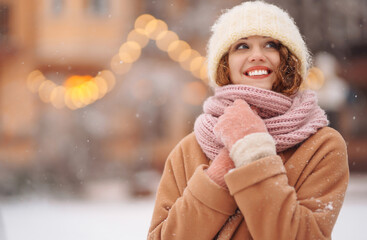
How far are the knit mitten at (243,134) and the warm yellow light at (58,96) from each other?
13.6 metres

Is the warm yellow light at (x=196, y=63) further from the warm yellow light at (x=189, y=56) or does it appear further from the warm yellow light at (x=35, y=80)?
the warm yellow light at (x=35, y=80)

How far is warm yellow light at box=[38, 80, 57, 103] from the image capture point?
15.1 meters

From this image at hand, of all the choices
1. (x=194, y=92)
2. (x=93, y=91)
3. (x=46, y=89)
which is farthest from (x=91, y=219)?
(x=46, y=89)

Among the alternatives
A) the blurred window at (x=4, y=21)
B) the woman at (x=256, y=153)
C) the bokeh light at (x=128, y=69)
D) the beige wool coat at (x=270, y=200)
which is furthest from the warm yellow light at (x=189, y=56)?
the beige wool coat at (x=270, y=200)

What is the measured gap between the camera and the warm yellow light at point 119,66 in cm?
1400

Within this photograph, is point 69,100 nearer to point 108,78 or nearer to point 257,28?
point 108,78

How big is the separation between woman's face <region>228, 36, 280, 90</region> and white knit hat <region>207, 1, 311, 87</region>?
0.15 feet

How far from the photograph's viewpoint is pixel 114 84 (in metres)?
14.5

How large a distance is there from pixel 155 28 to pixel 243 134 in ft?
37.2

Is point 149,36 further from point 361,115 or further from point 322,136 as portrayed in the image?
point 322,136

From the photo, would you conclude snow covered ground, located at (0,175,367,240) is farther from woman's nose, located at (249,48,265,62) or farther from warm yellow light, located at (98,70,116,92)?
warm yellow light, located at (98,70,116,92)

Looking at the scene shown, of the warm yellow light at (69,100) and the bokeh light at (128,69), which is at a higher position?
the bokeh light at (128,69)

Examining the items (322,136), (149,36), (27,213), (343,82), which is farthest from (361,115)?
(322,136)

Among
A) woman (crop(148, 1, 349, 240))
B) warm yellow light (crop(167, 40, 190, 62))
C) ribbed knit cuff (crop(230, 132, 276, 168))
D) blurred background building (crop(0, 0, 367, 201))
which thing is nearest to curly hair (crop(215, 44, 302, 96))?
woman (crop(148, 1, 349, 240))
